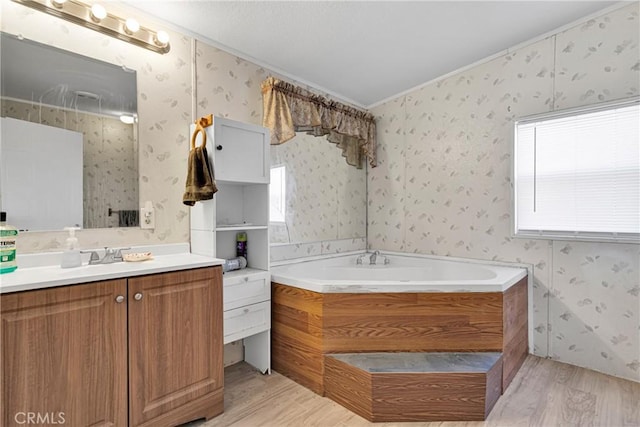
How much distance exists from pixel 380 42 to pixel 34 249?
8.14 ft

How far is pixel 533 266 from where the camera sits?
249 cm

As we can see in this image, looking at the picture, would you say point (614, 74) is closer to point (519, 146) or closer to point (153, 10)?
point (519, 146)

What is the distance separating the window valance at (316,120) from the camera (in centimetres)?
258

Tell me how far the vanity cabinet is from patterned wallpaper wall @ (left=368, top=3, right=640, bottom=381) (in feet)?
7.00

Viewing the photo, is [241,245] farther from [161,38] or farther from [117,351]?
[161,38]

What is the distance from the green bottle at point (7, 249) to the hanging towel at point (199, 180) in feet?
2.52

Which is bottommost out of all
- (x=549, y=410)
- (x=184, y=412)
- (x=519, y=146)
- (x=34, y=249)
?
(x=549, y=410)

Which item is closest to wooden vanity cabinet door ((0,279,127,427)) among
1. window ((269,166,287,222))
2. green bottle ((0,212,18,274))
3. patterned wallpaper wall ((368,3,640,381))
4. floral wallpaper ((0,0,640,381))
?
green bottle ((0,212,18,274))

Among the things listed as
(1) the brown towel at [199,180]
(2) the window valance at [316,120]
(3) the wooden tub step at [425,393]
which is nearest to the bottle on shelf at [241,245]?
(1) the brown towel at [199,180]

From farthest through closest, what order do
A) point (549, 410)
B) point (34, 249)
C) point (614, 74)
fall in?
point (614, 74) → point (549, 410) → point (34, 249)

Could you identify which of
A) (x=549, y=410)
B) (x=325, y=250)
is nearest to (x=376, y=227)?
(x=325, y=250)

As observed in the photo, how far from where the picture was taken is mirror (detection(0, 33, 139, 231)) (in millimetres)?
1570

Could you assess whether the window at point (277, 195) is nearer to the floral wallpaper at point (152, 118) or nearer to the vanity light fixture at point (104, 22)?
the floral wallpaper at point (152, 118)

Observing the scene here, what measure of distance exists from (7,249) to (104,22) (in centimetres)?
130
